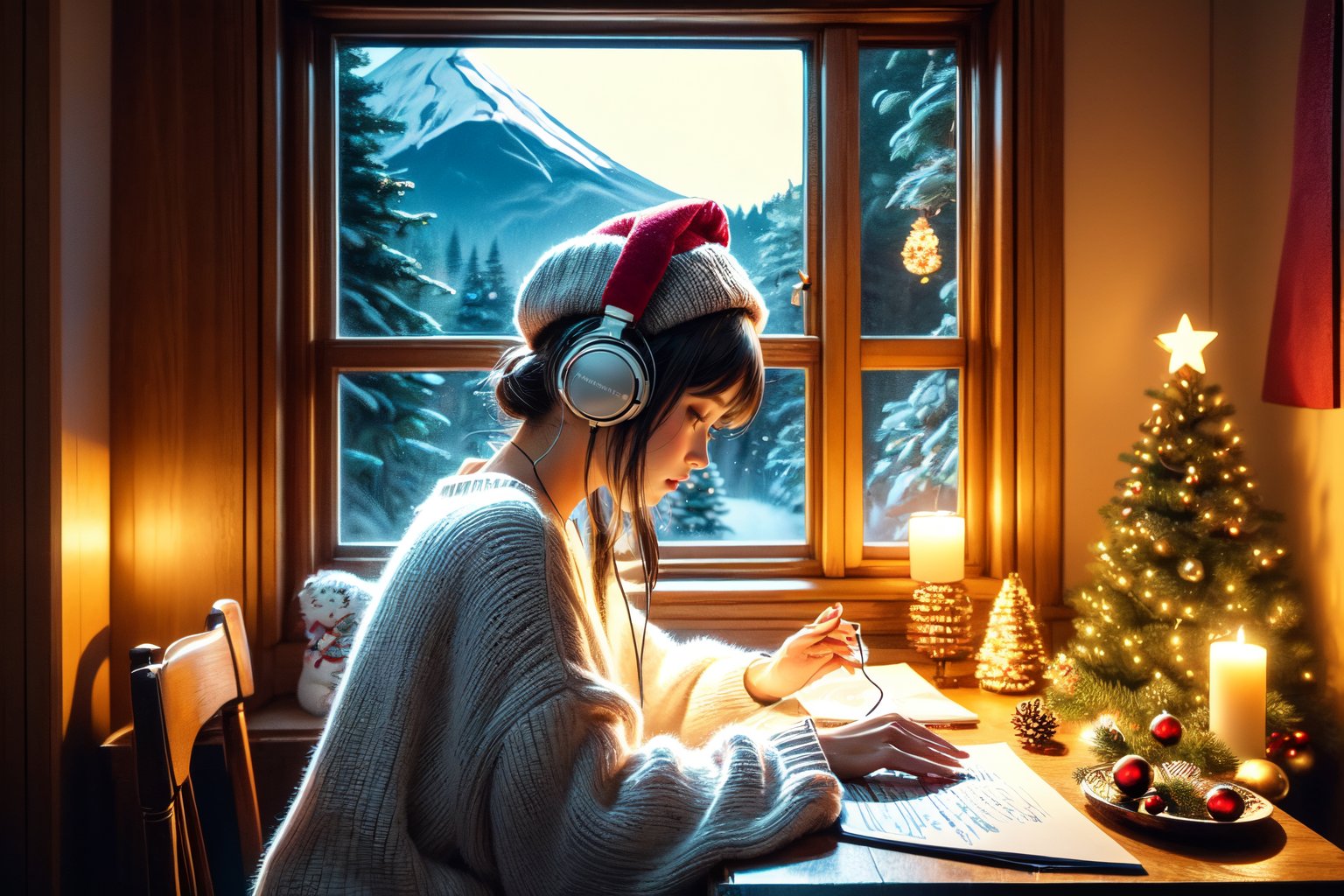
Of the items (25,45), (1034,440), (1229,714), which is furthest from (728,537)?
(25,45)

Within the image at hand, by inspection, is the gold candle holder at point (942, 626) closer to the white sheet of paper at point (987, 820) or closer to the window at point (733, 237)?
the window at point (733, 237)

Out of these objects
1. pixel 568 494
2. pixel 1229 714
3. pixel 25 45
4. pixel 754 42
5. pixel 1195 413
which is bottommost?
pixel 1229 714

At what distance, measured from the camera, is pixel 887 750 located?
1.11m

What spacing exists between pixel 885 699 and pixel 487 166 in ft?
4.78

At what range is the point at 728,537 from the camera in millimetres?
2215

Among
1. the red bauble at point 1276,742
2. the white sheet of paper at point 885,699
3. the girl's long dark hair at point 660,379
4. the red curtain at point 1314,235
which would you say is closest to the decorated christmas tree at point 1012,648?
the white sheet of paper at point 885,699

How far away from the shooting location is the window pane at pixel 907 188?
2168 mm

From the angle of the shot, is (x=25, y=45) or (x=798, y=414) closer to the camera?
(x=25, y=45)

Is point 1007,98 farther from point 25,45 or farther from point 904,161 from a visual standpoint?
point 25,45

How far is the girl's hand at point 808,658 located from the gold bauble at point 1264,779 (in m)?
0.50

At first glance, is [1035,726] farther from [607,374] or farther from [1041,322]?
[1041,322]

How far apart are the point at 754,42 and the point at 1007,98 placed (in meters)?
0.58

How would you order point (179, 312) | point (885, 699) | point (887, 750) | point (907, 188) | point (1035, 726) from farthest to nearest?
point (907, 188) < point (179, 312) < point (885, 699) < point (1035, 726) < point (887, 750)

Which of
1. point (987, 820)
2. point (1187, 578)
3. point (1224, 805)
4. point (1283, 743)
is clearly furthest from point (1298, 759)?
point (987, 820)
